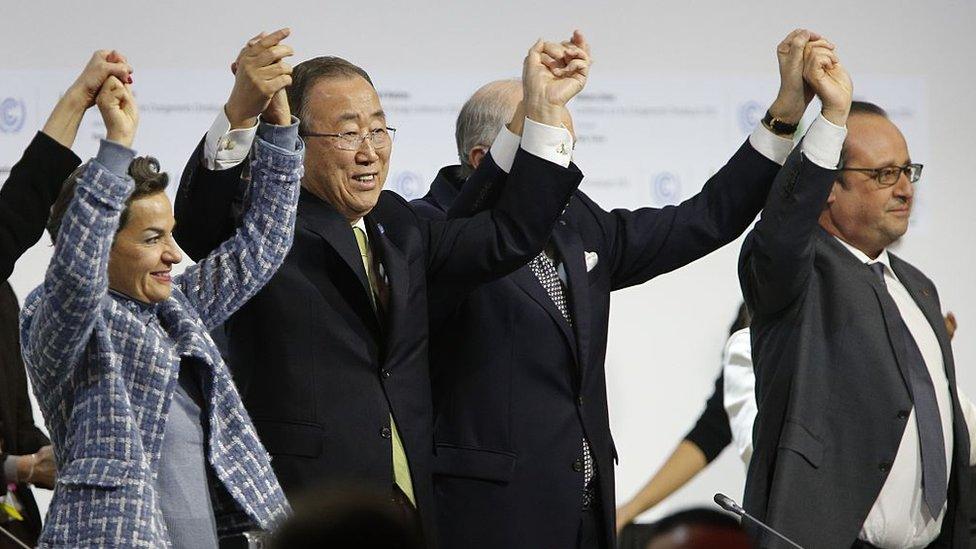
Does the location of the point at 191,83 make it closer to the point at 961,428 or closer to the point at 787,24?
the point at 787,24

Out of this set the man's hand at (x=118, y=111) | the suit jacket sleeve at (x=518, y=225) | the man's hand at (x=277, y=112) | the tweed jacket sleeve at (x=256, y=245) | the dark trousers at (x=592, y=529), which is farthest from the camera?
the dark trousers at (x=592, y=529)

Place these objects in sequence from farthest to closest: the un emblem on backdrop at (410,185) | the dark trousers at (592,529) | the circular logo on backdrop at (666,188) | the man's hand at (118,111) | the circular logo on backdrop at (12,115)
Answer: the circular logo on backdrop at (666,188) → the un emblem on backdrop at (410,185) → the circular logo on backdrop at (12,115) → the dark trousers at (592,529) → the man's hand at (118,111)

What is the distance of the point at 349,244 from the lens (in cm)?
263

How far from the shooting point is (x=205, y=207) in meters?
2.53

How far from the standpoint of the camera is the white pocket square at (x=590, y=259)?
2934 millimetres

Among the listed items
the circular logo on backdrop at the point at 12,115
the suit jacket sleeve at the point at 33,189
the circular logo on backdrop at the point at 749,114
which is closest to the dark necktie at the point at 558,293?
the suit jacket sleeve at the point at 33,189

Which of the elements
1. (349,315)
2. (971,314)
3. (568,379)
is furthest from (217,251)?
(971,314)

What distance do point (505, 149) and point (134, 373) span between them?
897 millimetres

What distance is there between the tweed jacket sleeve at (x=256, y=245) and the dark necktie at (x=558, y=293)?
1.89ft

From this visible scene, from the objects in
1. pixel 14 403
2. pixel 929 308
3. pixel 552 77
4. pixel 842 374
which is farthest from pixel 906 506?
pixel 14 403

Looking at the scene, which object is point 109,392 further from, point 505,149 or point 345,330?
point 505,149

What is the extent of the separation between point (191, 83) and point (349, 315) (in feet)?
7.40

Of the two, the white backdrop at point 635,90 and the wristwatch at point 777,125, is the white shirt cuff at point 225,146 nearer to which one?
the wristwatch at point 777,125

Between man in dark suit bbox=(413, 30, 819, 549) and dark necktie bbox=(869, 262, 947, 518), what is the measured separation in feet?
1.53
